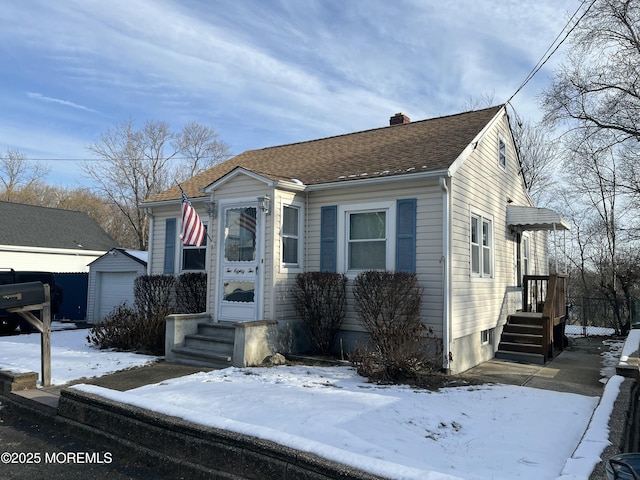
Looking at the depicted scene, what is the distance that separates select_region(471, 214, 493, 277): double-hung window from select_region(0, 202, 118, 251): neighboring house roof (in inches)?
742

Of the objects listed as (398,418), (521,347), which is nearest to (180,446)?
(398,418)

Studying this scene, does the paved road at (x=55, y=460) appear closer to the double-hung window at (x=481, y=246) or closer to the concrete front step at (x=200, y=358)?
the concrete front step at (x=200, y=358)

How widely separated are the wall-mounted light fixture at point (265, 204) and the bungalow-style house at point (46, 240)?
1371 centimetres

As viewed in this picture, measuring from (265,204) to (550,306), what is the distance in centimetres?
656

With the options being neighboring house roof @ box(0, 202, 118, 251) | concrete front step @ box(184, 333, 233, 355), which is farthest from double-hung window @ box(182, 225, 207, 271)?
neighboring house roof @ box(0, 202, 118, 251)

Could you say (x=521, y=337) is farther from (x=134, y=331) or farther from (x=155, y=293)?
(x=155, y=293)

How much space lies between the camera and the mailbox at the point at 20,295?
6457 millimetres

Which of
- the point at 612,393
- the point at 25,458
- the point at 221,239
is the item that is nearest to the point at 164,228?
the point at 221,239

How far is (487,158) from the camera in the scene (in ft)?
34.8

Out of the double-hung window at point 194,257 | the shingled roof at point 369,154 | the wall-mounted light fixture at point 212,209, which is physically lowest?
the double-hung window at point 194,257

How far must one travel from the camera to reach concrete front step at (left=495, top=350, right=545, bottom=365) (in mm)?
9844

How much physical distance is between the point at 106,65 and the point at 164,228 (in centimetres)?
554

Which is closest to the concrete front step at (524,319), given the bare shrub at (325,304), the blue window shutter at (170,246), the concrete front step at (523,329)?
the concrete front step at (523,329)

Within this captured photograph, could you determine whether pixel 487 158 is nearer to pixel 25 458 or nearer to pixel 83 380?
pixel 83 380
